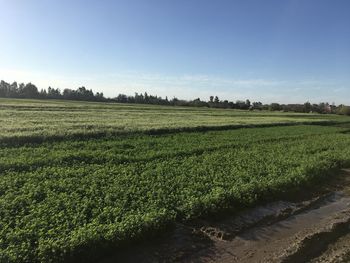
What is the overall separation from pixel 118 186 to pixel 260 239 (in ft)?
15.0

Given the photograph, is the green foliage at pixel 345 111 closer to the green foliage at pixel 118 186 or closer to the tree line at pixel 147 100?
the tree line at pixel 147 100

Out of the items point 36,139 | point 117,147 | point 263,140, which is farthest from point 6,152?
point 263,140

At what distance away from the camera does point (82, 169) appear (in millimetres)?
13492

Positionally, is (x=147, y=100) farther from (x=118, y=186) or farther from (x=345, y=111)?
(x=118, y=186)

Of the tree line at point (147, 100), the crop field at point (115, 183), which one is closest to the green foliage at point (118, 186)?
the crop field at point (115, 183)

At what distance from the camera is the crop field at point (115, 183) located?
7.66 m

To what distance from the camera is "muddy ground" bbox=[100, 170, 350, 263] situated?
791 cm

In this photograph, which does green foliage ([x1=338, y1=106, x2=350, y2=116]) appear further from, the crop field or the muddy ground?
the muddy ground

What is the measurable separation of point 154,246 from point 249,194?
444 centimetres

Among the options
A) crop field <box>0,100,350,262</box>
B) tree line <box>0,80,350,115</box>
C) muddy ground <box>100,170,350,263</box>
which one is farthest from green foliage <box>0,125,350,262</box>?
tree line <box>0,80,350,115</box>

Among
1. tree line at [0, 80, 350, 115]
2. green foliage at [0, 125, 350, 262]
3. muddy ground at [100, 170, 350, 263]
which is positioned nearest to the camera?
green foliage at [0, 125, 350, 262]

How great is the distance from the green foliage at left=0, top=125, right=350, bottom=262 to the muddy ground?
42 cm

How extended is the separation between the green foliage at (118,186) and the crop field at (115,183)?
1.0 inches

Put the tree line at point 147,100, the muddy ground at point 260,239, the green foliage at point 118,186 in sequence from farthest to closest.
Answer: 1. the tree line at point 147,100
2. the muddy ground at point 260,239
3. the green foliage at point 118,186
